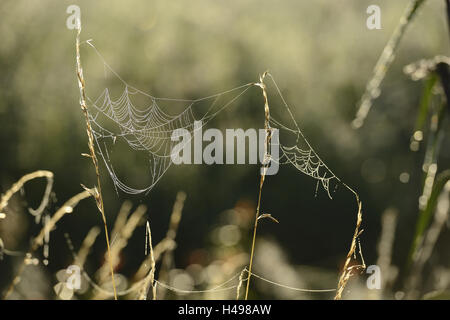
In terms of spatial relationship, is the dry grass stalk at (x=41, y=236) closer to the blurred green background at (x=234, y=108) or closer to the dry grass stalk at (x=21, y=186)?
the dry grass stalk at (x=21, y=186)

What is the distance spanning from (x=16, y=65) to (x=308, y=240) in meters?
2.92

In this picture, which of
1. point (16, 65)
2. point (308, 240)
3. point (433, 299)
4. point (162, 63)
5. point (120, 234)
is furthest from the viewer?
point (162, 63)

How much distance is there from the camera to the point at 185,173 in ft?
14.9

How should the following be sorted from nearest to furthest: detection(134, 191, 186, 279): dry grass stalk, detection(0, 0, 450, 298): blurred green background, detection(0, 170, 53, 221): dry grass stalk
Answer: detection(0, 170, 53, 221): dry grass stalk, detection(134, 191, 186, 279): dry grass stalk, detection(0, 0, 450, 298): blurred green background

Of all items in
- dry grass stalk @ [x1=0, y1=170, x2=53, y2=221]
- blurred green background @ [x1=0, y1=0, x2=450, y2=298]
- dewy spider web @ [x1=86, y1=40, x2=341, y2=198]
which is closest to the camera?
dry grass stalk @ [x1=0, y1=170, x2=53, y2=221]

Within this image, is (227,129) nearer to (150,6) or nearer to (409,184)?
(150,6)

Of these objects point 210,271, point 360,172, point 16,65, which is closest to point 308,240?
point 360,172

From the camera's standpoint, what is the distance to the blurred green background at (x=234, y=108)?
13.1 ft

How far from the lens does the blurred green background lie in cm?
400

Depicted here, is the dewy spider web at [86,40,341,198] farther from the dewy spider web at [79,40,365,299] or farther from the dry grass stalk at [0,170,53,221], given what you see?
the dry grass stalk at [0,170,53,221]

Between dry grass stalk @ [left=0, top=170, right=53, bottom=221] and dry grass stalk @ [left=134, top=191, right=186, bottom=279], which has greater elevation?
dry grass stalk @ [left=0, top=170, right=53, bottom=221]

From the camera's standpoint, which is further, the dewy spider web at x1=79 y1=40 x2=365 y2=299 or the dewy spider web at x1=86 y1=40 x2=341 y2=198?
the dewy spider web at x1=86 y1=40 x2=341 y2=198

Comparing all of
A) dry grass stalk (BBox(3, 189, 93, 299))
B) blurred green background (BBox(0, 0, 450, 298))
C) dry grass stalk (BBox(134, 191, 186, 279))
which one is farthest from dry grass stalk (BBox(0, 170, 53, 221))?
blurred green background (BBox(0, 0, 450, 298))

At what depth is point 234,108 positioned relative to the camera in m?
4.32
